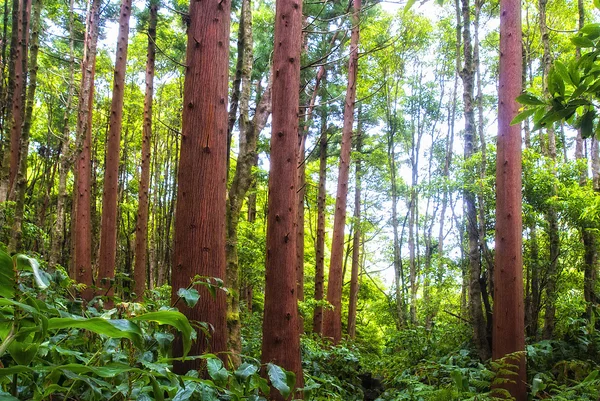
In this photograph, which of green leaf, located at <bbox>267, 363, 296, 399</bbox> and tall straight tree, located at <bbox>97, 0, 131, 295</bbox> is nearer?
green leaf, located at <bbox>267, 363, 296, 399</bbox>

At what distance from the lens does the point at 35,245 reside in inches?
616

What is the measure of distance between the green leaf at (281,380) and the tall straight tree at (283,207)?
2395 millimetres

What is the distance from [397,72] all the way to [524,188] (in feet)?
32.6

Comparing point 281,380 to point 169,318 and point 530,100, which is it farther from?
point 530,100

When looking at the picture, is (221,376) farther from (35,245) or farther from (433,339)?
(35,245)

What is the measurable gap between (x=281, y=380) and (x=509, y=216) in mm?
4283

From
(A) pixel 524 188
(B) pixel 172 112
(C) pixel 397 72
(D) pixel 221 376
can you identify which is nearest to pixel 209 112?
(D) pixel 221 376

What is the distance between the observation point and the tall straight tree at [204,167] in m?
2.78

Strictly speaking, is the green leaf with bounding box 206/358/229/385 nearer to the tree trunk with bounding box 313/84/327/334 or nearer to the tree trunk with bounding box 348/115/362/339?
the tree trunk with bounding box 313/84/327/334

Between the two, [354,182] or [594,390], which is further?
[354,182]

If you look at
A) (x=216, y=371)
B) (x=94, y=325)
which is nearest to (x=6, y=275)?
(x=94, y=325)

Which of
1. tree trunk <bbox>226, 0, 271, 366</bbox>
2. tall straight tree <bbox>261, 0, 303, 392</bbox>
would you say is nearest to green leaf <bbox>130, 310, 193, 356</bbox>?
tall straight tree <bbox>261, 0, 303, 392</bbox>

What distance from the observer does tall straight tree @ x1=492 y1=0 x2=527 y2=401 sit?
4.64m

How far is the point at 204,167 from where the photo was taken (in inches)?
117
